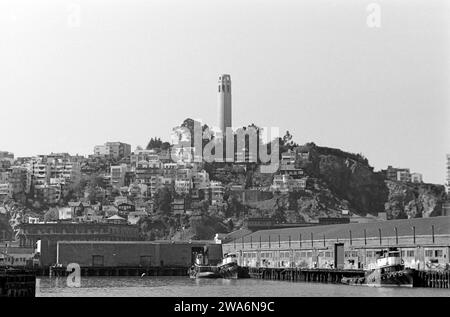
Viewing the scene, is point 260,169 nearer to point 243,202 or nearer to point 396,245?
point 243,202

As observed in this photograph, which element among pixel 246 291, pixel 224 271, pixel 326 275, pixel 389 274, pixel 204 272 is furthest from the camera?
pixel 204 272

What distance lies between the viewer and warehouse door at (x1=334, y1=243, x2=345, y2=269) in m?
81.5

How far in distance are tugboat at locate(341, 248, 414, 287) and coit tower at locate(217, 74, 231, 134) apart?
360 ft

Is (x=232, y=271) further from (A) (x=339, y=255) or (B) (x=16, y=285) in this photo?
(B) (x=16, y=285)

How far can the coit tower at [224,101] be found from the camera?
17662cm

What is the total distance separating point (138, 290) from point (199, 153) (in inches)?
5230

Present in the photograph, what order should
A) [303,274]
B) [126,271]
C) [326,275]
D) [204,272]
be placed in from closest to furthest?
1. [326,275]
2. [303,274]
3. [204,272]
4. [126,271]

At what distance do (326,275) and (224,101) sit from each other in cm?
10321

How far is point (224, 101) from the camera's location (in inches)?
6949

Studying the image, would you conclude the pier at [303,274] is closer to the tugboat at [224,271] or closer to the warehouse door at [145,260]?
the tugboat at [224,271]

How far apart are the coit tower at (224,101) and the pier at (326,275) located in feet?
287

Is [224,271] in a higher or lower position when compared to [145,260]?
lower

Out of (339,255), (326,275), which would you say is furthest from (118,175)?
(326,275)
